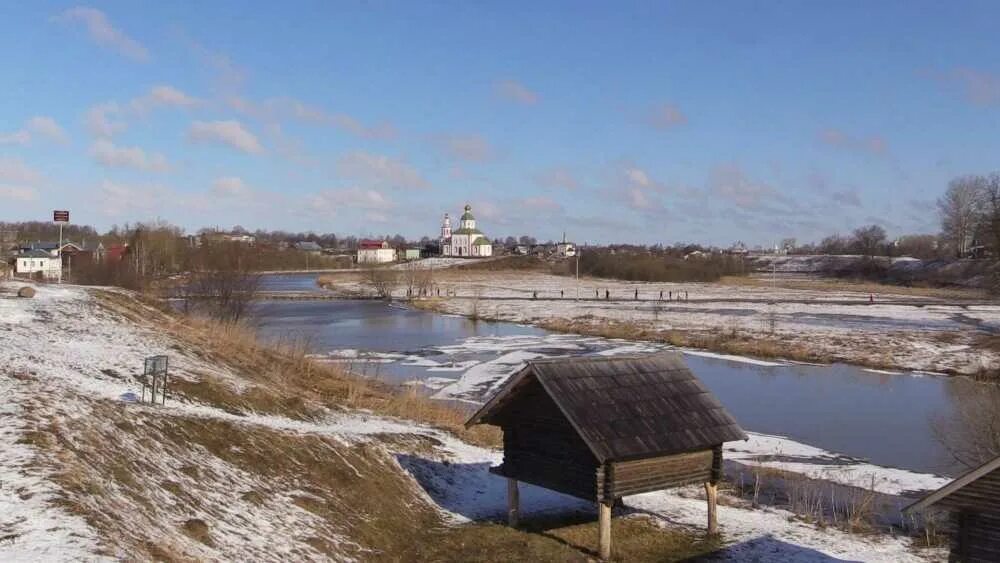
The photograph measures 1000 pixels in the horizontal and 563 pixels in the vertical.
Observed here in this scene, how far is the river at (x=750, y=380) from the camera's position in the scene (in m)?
24.9

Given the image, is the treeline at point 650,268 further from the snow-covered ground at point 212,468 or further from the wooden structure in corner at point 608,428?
the wooden structure in corner at point 608,428

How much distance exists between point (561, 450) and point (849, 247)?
182m

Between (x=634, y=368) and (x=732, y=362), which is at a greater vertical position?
(x=634, y=368)

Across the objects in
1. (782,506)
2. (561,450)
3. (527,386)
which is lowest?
(782,506)

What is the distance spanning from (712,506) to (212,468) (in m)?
8.40

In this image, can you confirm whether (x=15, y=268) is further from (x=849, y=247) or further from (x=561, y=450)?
(x=849, y=247)

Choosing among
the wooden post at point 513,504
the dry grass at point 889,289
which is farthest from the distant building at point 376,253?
the wooden post at point 513,504

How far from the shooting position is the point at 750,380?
118 ft

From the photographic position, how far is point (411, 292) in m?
94.5

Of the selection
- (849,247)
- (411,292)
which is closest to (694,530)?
(411,292)

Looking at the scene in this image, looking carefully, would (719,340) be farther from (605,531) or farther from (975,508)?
(975,508)

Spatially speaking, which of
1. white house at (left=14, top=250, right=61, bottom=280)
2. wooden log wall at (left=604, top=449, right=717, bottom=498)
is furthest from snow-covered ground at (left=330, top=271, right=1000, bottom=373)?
white house at (left=14, top=250, right=61, bottom=280)

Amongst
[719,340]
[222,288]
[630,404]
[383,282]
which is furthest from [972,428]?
[383,282]

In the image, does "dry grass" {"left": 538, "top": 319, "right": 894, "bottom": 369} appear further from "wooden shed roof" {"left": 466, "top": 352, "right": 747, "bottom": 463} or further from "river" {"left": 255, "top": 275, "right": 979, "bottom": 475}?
"wooden shed roof" {"left": 466, "top": 352, "right": 747, "bottom": 463}
